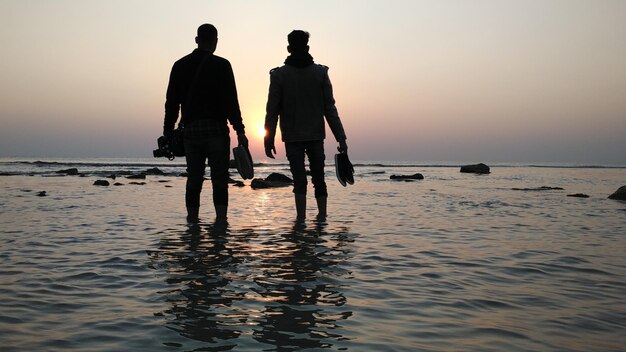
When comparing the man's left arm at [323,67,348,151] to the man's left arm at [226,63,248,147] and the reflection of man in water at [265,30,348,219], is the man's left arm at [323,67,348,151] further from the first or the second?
the man's left arm at [226,63,248,147]

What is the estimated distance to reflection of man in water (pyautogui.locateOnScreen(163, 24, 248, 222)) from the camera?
681 cm

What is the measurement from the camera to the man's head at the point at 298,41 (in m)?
7.71

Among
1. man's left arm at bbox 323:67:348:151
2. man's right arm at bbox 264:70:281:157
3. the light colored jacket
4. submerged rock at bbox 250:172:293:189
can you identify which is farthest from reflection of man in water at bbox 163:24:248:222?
submerged rock at bbox 250:172:293:189

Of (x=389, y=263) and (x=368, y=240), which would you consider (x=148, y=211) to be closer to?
(x=368, y=240)

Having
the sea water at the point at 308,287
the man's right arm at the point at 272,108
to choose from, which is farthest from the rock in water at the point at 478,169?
the man's right arm at the point at 272,108

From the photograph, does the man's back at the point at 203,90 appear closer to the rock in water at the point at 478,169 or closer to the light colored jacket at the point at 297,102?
the light colored jacket at the point at 297,102

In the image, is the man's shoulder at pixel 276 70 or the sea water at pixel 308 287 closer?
the sea water at pixel 308 287

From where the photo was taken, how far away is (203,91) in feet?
22.3

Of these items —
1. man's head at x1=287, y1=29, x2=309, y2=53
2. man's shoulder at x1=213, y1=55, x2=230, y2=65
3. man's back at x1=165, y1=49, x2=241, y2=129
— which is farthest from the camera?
man's head at x1=287, y1=29, x2=309, y2=53

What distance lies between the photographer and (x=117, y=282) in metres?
3.61

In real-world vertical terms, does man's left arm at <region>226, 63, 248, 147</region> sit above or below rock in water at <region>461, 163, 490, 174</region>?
above

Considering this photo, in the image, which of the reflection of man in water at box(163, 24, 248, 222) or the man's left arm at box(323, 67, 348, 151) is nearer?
the reflection of man in water at box(163, 24, 248, 222)

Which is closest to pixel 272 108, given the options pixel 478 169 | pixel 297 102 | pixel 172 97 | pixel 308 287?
pixel 297 102

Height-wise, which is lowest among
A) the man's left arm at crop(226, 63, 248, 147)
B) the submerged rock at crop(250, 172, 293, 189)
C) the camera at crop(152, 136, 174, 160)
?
the submerged rock at crop(250, 172, 293, 189)
